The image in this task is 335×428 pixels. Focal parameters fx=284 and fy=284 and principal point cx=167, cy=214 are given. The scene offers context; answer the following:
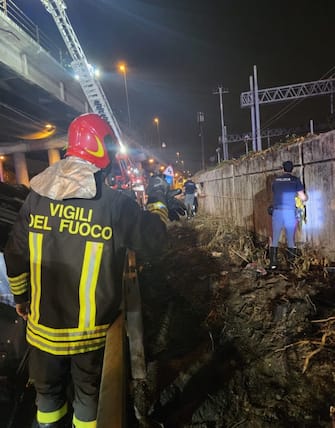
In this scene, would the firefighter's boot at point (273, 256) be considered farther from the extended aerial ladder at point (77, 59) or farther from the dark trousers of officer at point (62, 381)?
the extended aerial ladder at point (77, 59)

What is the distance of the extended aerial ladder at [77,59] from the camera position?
61.0ft

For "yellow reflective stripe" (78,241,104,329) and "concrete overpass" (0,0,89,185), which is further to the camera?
"concrete overpass" (0,0,89,185)

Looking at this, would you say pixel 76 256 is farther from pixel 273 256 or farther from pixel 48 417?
pixel 273 256

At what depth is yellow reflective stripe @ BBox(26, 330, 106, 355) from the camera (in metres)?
1.63

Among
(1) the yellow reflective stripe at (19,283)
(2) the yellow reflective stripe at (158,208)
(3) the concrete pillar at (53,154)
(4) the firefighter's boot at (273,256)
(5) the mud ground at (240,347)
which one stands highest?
(3) the concrete pillar at (53,154)

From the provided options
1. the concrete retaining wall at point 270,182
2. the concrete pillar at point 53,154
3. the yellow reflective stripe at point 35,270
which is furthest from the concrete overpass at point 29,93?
the yellow reflective stripe at point 35,270

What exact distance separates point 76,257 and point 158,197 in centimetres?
98

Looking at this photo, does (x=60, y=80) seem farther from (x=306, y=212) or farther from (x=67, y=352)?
(x=67, y=352)

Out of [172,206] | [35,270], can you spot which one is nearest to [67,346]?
[35,270]

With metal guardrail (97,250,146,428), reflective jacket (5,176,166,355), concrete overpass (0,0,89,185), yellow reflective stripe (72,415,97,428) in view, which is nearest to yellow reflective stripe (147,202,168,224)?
reflective jacket (5,176,166,355)

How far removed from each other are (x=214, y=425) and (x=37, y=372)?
1438mm

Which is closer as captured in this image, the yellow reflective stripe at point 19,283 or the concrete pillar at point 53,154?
the yellow reflective stripe at point 19,283

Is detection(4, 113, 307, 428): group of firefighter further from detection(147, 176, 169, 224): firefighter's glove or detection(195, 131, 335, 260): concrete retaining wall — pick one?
detection(195, 131, 335, 260): concrete retaining wall

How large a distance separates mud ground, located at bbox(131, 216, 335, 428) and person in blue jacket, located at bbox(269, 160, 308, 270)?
30 centimetres
